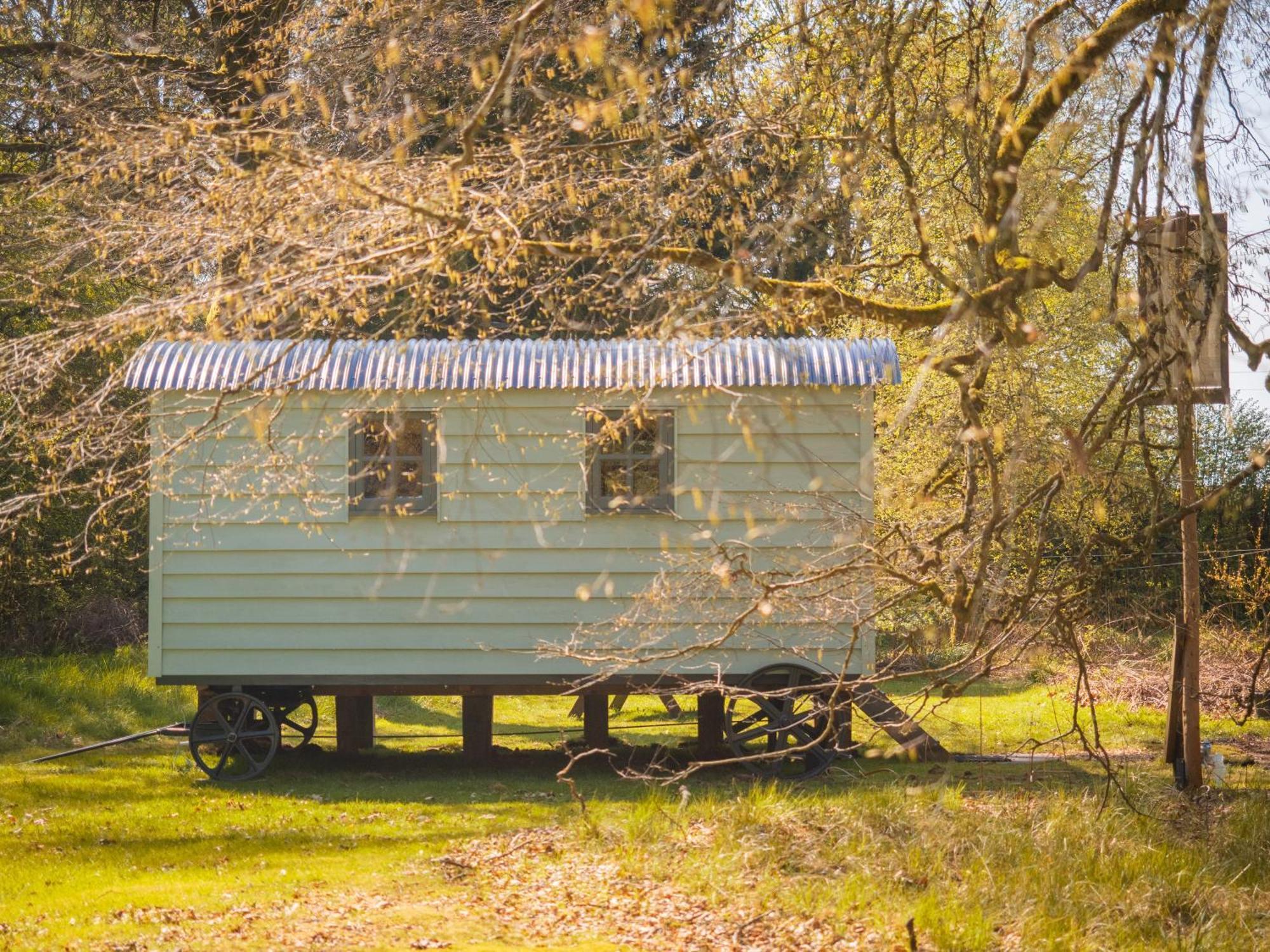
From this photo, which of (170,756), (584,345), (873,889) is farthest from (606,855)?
(170,756)

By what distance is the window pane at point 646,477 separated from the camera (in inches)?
364

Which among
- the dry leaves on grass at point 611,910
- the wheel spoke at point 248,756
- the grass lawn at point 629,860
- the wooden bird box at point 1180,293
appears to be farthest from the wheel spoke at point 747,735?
the wooden bird box at point 1180,293

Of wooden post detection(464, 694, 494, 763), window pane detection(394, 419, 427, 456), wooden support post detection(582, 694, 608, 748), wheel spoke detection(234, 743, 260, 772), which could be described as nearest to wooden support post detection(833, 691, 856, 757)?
wooden support post detection(582, 694, 608, 748)

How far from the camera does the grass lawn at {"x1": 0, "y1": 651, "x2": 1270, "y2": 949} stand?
5.39 m

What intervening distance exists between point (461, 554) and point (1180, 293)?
5.21m

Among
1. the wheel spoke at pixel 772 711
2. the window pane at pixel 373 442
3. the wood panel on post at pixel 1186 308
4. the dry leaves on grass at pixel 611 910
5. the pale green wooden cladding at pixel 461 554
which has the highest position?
the wood panel on post at pixel 1186 308

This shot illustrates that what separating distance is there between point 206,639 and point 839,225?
512 cm

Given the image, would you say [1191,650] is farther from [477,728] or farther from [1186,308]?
[477,728]

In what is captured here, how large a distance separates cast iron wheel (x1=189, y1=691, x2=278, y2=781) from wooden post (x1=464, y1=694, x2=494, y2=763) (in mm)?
1391

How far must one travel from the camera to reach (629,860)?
639 centimetres

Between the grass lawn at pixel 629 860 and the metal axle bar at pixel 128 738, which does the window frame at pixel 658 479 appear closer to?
the grass lawn at pixel 629 860

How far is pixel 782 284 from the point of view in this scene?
558 centimetres

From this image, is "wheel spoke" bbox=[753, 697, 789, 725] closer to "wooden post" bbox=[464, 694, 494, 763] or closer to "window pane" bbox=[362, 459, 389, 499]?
"wooden post" bbox=[464, 694, 494, 763]

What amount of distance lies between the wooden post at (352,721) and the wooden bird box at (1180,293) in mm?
6458
